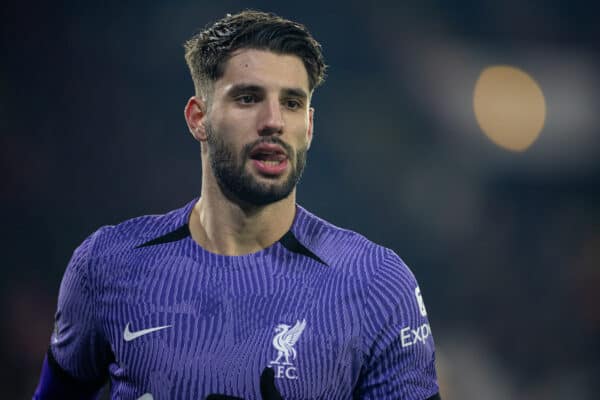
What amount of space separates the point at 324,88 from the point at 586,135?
231 cm

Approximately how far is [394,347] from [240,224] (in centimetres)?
68

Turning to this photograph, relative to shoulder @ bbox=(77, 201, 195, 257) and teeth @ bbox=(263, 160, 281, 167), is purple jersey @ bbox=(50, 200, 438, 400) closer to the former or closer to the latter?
shoulder @ bbox=(77, 201, 195, 257)

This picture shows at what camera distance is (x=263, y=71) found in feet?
7.99

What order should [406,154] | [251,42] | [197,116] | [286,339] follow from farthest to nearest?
[406,154]
[197,116]
[251,42]
[286,339]

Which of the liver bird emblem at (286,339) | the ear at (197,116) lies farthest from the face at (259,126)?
the liver bird emblem at (286,339)

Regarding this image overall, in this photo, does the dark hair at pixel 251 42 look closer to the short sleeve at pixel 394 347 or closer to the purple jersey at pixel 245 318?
the purple jersey at pixel 245 318

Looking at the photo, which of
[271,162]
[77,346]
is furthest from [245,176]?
[77,346]

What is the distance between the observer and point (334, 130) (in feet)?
19.1

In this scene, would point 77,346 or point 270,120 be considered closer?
point 270,120

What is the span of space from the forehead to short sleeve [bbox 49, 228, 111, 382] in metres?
0.81

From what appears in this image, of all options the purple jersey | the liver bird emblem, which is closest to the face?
the purple jersey

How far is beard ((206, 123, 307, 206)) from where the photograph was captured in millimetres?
2408

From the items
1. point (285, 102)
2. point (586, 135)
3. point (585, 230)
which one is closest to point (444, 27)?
point (586, 135)

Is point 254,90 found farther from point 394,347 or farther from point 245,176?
point 394,347
